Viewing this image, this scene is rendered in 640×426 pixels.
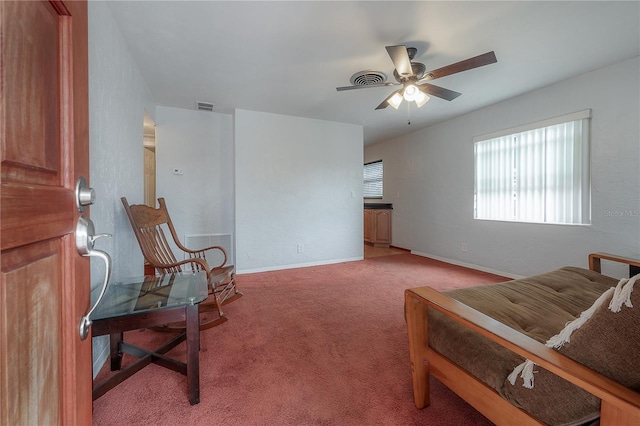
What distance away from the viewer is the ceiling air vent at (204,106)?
331 centimetres

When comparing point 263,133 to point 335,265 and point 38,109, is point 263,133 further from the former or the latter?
point 38,109

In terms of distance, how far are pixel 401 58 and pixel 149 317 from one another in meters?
2.26

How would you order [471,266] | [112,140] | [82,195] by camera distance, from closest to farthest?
[82,195]
[112,140]
[471,266]

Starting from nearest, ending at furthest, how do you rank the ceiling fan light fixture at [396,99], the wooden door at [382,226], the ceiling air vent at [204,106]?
1. the ceiling fan light fixture at [396,99]
2. the ceiling air vent at [204,106]
3. the wooden door at [382,226]

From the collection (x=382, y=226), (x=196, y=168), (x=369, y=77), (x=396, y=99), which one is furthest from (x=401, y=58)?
(x=382, y=226)

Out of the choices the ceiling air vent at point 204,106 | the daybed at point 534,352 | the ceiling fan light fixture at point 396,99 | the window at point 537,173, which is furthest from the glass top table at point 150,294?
the window at point 537,173

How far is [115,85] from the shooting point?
1.86 m

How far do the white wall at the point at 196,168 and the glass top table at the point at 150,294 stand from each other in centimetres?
201

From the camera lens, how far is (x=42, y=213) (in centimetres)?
46

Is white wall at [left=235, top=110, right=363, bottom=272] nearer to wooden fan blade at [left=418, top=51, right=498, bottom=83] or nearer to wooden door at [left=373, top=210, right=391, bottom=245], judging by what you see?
wooden door at [left=373, top=210, right=391, bottom=245]

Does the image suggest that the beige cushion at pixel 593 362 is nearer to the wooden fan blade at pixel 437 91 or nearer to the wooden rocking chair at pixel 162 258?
the wooden rocking chair at pixel 162 258

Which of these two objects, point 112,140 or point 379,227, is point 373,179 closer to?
point 379,227

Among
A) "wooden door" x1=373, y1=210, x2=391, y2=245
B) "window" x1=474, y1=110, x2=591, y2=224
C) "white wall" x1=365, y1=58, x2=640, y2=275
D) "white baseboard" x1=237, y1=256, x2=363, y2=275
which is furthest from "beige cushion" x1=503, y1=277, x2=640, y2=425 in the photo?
"wooden door" x1=373, y1=210, x2=391, y2=245

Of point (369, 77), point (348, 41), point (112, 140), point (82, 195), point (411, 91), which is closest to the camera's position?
point (82, 195)
